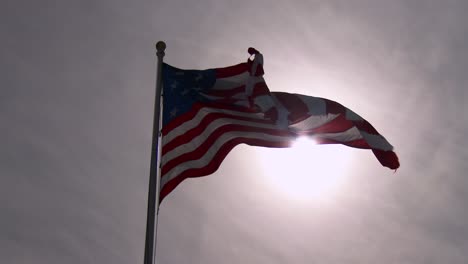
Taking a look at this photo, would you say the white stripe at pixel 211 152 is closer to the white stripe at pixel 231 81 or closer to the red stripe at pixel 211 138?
the red stripe at pixel 211 138

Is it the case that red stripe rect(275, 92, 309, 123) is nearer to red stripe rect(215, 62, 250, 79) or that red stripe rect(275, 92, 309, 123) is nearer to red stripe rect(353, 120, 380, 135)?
red stripe rect(215, 62, 250, 79)

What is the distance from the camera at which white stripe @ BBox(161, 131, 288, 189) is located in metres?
14.5

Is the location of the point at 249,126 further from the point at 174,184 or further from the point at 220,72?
the point at 174,184

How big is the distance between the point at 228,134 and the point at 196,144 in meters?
0.89

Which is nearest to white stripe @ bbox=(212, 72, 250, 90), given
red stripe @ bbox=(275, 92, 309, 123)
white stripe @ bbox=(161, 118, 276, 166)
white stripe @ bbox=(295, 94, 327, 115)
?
white stripe @ bbox=(161, 118, 276, 166)

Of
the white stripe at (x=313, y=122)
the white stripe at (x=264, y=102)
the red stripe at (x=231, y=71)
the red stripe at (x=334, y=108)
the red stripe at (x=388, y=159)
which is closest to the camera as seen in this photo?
the white stripe at (x=264, y=102)

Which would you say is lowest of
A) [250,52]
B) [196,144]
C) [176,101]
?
[196,144]

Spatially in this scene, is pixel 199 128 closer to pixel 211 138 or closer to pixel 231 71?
pixel 211 138

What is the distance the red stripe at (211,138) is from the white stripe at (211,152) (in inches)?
2.6

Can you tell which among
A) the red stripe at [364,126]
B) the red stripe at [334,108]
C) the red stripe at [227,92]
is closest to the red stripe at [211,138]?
the red stripe at [227,92]

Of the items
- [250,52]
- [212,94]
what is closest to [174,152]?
[212,94]

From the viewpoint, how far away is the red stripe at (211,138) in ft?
47.9

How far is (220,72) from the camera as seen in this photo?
15.8m

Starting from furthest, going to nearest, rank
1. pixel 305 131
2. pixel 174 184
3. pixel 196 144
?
pixel 305 131
pixel 196 144
pixel 174 184
